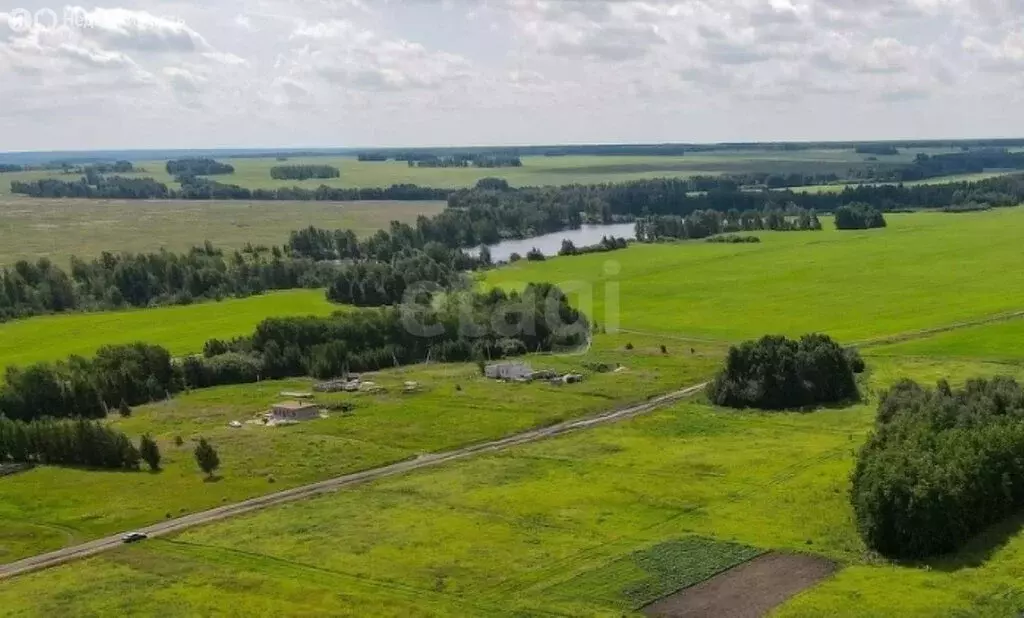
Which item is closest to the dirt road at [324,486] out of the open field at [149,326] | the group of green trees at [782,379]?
the group of green trees at [782,379]

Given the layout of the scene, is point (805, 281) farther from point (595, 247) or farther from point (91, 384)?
point (91, 384)

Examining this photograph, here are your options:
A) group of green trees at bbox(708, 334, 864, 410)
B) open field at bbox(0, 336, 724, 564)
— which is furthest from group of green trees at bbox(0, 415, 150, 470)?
group of green trees at bbox(708, 334, 864, 410)

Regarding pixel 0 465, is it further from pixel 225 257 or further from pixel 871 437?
pixel 225 257

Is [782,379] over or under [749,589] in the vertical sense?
over

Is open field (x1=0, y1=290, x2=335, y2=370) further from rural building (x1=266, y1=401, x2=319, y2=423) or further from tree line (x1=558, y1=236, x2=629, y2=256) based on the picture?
tree line (x1=558, y1=236, x2=629, y2=256)

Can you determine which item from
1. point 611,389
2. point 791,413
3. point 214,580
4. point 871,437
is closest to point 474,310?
point 611,389

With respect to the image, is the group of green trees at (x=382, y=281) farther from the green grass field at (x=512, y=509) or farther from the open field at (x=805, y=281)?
the green grass field at (x=512, y=509)

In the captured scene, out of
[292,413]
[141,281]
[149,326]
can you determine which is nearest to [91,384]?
[292,413]
